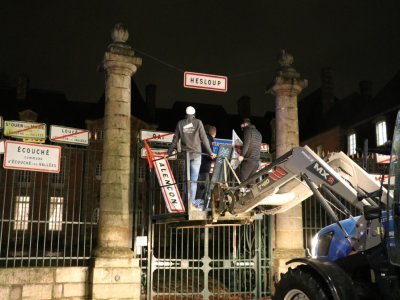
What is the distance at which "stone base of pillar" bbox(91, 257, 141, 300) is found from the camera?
10.9m

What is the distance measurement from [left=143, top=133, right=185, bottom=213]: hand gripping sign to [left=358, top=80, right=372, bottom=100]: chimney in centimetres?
3230

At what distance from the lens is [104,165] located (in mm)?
11648

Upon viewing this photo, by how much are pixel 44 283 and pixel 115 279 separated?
1444 millimetres

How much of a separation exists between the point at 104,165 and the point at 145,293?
3202mm

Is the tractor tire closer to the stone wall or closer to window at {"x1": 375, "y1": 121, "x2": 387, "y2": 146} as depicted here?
the stone wall

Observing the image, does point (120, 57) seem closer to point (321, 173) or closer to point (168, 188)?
point (168, 188)

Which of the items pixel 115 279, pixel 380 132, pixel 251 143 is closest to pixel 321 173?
pixel 251 143

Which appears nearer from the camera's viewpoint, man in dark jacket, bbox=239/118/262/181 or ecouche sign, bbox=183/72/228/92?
man in dark jacket, bbox=239/118/262/181

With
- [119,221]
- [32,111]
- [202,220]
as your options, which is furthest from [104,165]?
[32,111]

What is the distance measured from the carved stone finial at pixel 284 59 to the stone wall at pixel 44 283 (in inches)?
285

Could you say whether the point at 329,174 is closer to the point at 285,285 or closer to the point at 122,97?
the point at 285,285

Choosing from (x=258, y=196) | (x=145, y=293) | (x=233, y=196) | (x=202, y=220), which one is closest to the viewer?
(x=258, y=196)

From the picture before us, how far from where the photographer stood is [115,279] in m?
11.0

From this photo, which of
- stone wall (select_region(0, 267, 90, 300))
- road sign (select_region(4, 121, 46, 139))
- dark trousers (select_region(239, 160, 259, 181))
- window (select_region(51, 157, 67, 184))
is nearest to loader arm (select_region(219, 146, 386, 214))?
dark trousers (select_region(239, 160, 259, 181))
